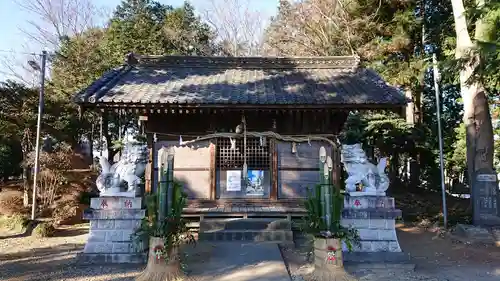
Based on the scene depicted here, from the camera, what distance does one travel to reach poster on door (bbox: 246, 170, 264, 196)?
30.4 feet

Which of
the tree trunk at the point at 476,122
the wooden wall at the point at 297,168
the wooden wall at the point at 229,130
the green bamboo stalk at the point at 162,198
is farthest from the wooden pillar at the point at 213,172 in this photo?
the tree trunk at the point at 476,122

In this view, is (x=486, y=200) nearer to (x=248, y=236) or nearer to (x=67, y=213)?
(x=248, y=236)

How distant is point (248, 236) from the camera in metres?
8.05

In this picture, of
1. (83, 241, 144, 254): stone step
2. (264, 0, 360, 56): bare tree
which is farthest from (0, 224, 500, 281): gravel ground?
(264, 0, 360, 56): bare tree

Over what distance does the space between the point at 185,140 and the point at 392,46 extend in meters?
10.7

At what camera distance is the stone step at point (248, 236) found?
8.04 meters

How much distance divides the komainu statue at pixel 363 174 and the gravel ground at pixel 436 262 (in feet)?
5.13

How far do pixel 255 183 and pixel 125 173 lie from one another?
354cm

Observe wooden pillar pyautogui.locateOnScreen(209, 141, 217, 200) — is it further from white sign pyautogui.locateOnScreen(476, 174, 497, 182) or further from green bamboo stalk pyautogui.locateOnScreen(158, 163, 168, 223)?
white sign pyautogui.locateOnScreen(476, 174, 497, 182)

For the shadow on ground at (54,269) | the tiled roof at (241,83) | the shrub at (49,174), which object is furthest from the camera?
the shrub at (49,174)

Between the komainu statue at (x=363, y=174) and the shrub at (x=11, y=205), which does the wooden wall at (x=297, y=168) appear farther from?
the shrub at (x=11, y=205)

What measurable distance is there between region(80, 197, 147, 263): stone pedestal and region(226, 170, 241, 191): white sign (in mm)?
2874

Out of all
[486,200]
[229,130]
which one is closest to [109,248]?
[229,130]

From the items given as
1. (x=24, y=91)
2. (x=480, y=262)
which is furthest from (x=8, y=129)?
(x=480, y=262)
